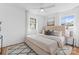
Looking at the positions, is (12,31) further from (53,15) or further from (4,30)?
(53,15)

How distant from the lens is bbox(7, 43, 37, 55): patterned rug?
132cm

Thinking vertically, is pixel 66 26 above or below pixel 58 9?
below

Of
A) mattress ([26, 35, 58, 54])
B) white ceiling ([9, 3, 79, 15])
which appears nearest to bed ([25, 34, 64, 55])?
mattress ([26, 35, 58, 54])

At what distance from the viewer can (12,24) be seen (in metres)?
1.34

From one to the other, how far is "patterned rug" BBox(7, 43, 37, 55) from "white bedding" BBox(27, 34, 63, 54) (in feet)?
0.50

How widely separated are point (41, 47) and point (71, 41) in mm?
542

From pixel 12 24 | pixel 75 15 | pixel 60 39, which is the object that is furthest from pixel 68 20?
pixel 12 24

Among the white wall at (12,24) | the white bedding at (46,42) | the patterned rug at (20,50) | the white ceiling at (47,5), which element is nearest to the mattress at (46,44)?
the white bedding at (46,42)

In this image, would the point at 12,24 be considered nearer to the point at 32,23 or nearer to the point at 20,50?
the point at 32,23

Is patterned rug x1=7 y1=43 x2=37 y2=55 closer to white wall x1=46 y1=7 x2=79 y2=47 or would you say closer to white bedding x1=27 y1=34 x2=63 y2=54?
white bedding x1=27 y1=34 x2=63 y2=54

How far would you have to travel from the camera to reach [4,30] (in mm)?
1276

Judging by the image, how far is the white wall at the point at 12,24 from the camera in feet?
4.16
